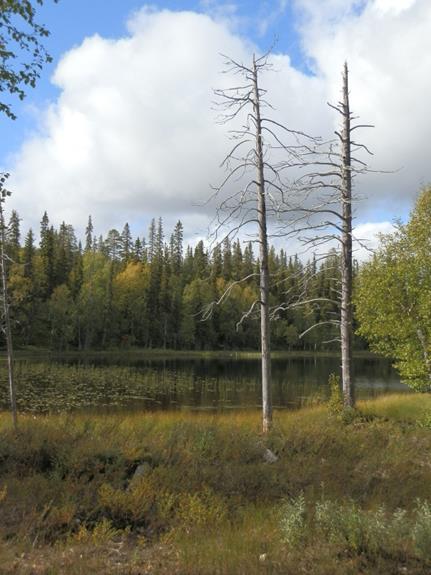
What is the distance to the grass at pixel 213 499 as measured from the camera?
5.64 metres

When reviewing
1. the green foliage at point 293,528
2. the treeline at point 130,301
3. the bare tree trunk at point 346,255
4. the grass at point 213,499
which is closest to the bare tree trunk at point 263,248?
the grass at point 213,499

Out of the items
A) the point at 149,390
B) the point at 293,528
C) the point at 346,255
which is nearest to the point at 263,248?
the point at 346,255

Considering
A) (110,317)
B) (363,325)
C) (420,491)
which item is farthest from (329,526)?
(110,317)

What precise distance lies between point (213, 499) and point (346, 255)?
1020 cm

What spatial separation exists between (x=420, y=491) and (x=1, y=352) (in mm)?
62598

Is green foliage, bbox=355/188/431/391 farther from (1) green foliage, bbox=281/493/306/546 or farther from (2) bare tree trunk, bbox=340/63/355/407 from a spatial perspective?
(1) green foliage, bbox=281/493/306/546

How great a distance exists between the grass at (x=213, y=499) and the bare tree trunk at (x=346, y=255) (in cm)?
193

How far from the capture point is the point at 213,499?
8375 millimetres

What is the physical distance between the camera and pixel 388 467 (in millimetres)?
11695

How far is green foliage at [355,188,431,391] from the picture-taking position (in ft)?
48.9

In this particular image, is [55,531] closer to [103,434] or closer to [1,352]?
[103,434]

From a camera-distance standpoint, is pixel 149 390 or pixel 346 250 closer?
pixel 346 250

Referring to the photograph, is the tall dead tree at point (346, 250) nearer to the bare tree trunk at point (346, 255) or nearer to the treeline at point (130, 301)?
the bare tree trunk at point (346, 255)

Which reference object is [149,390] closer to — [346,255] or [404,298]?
[346,255]
